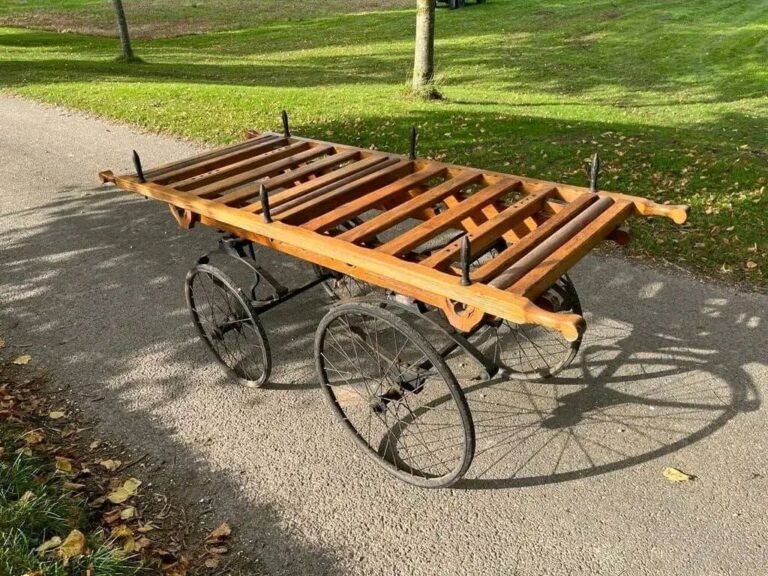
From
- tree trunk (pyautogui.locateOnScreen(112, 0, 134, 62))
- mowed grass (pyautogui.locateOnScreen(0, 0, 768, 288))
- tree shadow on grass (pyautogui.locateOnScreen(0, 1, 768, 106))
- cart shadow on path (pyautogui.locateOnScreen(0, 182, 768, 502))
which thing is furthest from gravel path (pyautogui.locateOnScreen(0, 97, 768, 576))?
tree trunk (pyautogui.locateOnScreen(112, 0, 134, 62))

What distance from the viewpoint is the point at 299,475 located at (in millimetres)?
3223

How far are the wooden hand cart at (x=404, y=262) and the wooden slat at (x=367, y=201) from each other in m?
0.01

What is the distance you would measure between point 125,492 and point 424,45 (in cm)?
965

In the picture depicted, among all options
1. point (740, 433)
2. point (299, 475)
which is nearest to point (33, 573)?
point (299, 475)

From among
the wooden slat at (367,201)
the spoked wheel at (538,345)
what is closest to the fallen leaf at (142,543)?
the wooden slat at (367,201)

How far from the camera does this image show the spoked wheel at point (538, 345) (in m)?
3.75

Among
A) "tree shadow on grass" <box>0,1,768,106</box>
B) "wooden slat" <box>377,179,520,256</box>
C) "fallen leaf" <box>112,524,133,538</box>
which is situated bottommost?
"tree shadow on grass" <box>0,1,768,106</box>

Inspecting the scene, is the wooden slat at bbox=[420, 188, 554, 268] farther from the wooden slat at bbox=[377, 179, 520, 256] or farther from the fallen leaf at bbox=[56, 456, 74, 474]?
the fallen leaf at bbox=[56, 456, 74, 474]

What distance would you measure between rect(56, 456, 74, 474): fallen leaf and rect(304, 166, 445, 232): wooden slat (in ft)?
5.68

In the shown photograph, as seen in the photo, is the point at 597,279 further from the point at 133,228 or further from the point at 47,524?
the point at 133,228

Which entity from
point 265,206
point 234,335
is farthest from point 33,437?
point 265,206

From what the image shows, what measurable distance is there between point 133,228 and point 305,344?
297 centimetres

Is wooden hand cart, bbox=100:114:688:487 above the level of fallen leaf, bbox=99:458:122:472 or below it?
above

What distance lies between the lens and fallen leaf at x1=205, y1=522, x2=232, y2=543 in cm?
284
